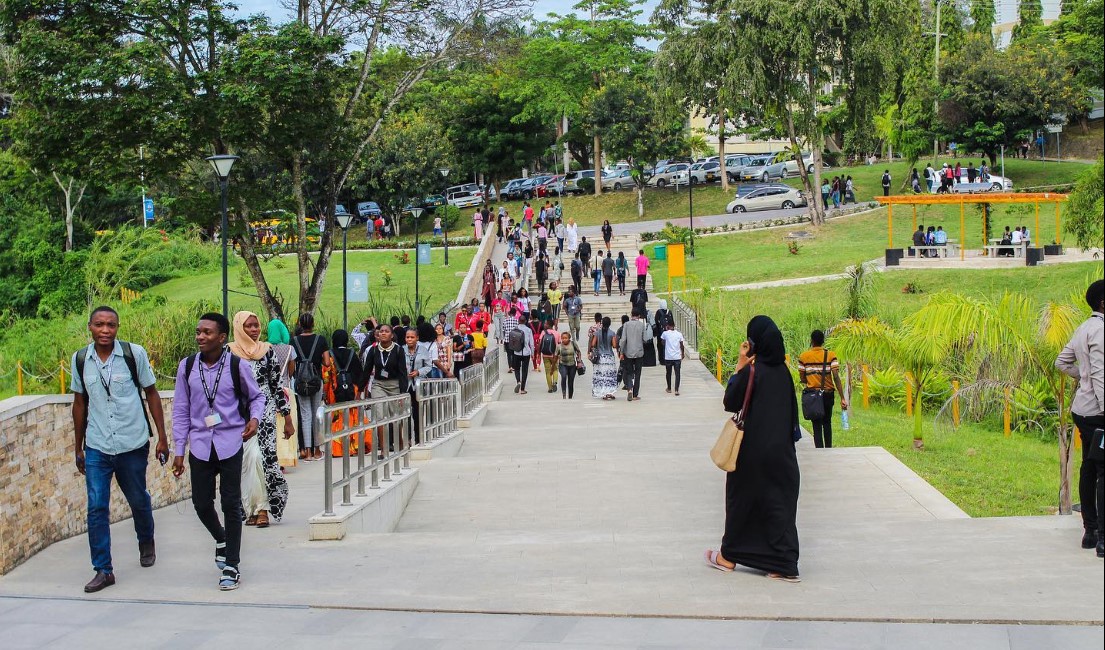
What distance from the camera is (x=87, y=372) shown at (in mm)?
6535

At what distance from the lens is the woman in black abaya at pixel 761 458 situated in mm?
6578

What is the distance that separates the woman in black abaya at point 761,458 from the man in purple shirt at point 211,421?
8.87ft

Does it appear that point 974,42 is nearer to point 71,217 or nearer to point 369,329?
point 71,217

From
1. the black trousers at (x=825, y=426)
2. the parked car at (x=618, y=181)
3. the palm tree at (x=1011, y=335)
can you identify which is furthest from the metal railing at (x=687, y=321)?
the parked car at (x=618, y=181)

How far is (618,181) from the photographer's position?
6391 centimetres

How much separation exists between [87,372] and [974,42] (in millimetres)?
59704

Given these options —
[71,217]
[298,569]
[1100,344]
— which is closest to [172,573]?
[298,569]

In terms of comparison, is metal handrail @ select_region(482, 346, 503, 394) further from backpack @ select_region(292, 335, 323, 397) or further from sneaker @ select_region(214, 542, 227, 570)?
sneaker @ select_region(214, 542, 227, 570)

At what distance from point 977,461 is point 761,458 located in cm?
673

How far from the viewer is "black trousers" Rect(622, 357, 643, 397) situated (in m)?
19.6

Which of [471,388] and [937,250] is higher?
[937,250]

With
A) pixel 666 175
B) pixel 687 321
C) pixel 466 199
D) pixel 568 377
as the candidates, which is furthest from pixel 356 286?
pixel 666 175

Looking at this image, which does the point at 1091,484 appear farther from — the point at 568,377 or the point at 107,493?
the point at 568,377

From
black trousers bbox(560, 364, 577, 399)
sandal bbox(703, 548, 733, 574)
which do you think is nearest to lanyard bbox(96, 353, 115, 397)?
sandal bbox(703, 548, 733, 574)
